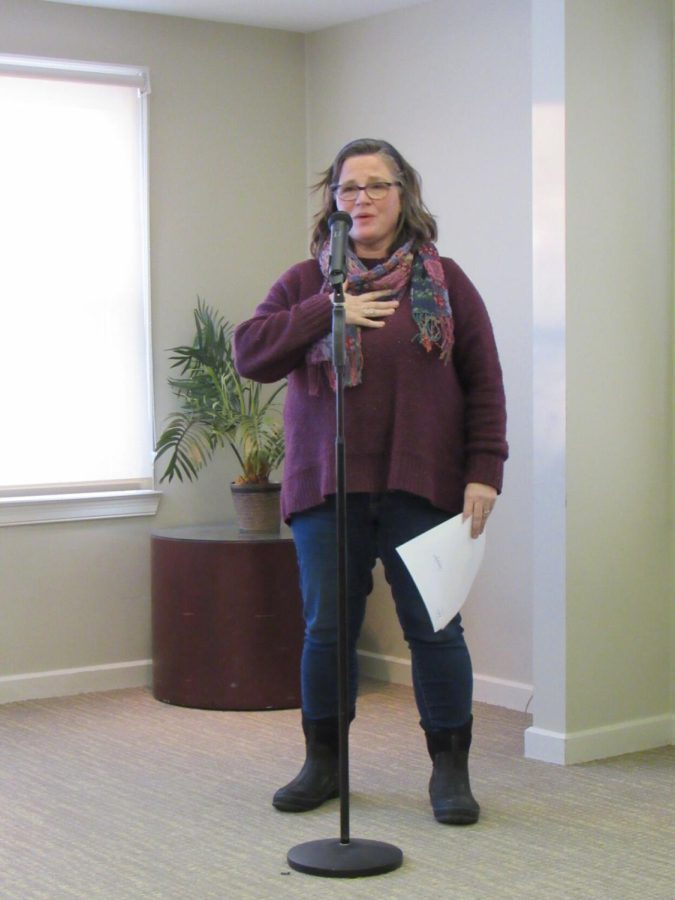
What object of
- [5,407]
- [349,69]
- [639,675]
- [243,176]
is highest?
[349,69]

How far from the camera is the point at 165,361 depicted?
15.0ft

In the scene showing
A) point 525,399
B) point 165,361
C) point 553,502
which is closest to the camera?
point 553,502

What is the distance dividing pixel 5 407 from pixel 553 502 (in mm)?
1862

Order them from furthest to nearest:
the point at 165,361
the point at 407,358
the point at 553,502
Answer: the point at 165,361
the point at 553,502
the point at 407,358

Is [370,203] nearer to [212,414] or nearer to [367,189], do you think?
[367,189]

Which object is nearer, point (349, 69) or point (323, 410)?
point (323, 410)

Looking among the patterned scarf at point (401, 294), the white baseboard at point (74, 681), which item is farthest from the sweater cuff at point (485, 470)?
the white baseboard at point (74, 681)

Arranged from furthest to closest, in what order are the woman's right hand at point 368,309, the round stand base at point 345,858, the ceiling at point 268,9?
the ceiling at point 268,9
the woman's right hand at point 368,309
the round stand base at point 345,858

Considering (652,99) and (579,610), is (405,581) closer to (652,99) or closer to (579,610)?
(579,610)

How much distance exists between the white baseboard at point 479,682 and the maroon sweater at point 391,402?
1.44 meters

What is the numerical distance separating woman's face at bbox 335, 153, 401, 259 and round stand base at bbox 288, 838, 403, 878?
47.7 inches

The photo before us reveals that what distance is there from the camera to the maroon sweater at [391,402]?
107 inches

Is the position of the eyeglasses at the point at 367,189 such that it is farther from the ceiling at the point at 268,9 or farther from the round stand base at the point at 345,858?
the ceiling at the point at 268,9

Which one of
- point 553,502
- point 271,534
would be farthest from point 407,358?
point 271,534
